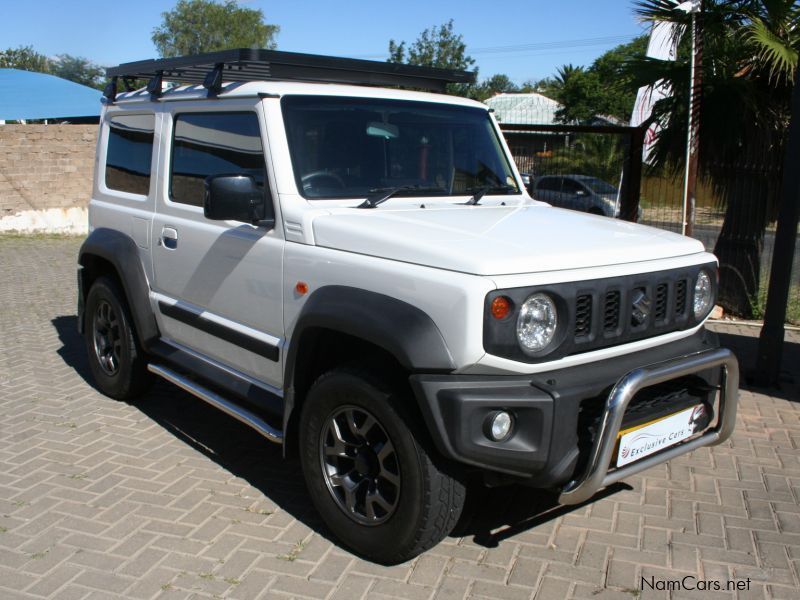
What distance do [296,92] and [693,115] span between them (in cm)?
523

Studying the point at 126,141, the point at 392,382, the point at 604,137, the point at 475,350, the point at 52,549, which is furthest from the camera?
the point at 604,137

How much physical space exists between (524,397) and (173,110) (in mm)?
2968

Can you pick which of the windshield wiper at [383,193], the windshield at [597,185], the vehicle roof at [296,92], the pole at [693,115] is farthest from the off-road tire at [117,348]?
the pole at [693,115]

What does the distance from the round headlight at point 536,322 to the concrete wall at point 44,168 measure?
14.1 metres

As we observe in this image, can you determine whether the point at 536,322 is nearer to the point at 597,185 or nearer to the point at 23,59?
the point at 597,185

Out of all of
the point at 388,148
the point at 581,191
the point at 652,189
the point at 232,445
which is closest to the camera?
the point at 388,148

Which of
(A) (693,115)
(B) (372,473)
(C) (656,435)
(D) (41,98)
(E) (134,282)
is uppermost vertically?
(D) (41,98)

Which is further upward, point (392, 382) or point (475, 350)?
point (475, 350)

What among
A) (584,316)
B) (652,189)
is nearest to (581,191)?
(652,189)

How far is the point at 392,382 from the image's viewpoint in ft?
10.8

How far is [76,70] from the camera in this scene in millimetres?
86750

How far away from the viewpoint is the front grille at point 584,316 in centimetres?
318

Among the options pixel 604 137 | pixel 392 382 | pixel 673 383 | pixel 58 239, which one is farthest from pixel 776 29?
pixel 58 239

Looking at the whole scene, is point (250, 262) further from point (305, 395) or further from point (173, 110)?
point (173, 110)
